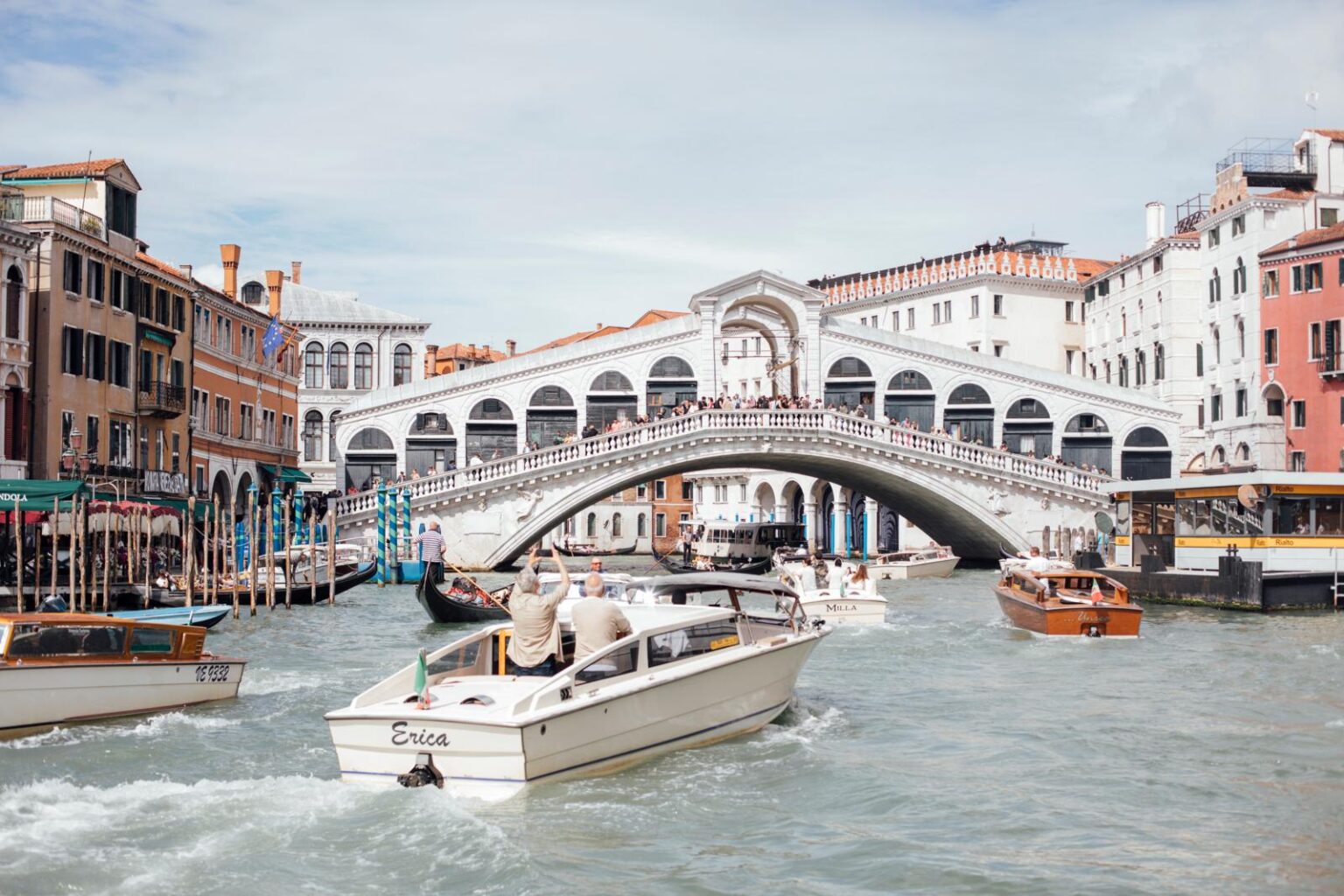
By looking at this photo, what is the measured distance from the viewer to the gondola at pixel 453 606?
21375 millimetres

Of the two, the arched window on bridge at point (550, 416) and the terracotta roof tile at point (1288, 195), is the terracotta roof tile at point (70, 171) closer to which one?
the arched window on bridge at point (550, 416)

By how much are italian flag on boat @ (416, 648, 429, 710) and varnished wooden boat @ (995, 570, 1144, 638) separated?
1113 cm

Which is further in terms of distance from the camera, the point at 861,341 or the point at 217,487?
the point at 861,341

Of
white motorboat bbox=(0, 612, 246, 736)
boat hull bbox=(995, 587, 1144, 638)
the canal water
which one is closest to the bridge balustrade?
boat hull bbox=(995, 587, 1144, 638)

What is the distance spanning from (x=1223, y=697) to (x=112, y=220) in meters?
21.5

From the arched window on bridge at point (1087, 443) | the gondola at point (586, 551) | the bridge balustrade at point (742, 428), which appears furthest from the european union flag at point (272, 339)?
the gondola at point (586, 551)

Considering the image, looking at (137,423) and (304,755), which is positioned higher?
(137,423)

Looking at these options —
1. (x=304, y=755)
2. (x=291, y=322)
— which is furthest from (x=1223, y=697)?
(x=291, y=322)

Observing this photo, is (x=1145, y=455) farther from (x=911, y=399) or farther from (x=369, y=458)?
(x=369, y=458)

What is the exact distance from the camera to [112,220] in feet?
92.1

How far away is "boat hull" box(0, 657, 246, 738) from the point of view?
11781mm

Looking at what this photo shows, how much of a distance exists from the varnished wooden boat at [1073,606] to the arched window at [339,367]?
32.9 metres

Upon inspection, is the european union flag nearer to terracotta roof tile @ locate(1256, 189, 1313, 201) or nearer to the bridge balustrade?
the bridge balustrade

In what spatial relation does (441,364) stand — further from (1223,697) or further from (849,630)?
(1223,697)
